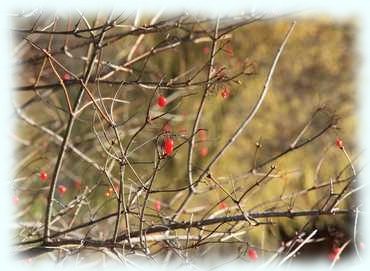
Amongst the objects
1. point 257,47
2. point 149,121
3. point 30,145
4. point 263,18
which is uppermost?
point 257,47

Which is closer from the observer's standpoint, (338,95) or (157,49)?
(157,49)

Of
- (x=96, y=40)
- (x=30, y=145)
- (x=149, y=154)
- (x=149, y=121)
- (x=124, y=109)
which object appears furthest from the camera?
(x=149, y=154)

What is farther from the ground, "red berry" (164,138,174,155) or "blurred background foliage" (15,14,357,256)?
"blurred background foliage" (15,14,357,256)

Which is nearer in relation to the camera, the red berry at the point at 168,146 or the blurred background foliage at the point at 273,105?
the red berry at the point at 168,146

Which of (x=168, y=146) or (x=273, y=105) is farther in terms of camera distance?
(x=273, y=105)

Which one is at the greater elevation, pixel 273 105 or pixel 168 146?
pixel 273 105

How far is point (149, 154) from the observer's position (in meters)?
6.27

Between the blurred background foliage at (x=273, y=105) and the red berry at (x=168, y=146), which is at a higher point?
the blurred background foliage at (x=273, y=105)

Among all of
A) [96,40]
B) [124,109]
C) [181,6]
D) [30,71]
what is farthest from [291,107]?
[96,40]

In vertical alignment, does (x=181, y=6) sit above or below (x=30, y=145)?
above

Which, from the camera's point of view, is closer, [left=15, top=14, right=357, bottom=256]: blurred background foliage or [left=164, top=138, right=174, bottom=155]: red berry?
[left=164, top=138, right=174, bottom=155]: red berry

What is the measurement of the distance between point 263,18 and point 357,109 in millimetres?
4493

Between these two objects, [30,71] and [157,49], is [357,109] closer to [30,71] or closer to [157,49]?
[30,71]

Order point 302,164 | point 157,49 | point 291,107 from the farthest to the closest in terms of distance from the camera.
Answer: point 291,107 → point 302,164 → point 157,49
